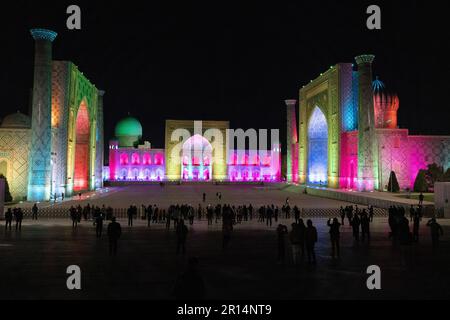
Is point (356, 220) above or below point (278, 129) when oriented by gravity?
below

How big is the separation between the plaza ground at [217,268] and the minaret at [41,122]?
39.8ft

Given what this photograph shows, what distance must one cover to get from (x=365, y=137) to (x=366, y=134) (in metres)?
0.24

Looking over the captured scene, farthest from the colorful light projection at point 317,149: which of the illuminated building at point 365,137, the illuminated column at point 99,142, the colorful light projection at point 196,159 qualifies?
the illuminated column at point 99,142

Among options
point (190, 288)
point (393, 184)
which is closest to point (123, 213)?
point (190, 288)

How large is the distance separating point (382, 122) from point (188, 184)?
2250cm

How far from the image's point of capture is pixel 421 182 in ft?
96.6

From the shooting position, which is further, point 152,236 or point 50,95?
point 50,95

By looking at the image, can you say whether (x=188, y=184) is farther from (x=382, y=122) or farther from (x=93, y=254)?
(x=93, y=254)

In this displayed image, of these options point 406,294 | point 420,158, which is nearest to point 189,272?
point 406,294

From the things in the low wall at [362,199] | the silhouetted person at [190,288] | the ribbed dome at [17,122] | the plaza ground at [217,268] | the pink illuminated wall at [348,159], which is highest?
the ribbed dome at [17,122]

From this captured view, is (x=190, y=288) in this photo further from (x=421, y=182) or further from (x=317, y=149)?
(x=317, y=149)

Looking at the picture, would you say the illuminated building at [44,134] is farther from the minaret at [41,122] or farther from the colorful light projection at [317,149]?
the colorful light projection at [317,149]

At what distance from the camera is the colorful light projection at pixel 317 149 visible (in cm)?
4147

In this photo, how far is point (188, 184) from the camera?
47.3m
